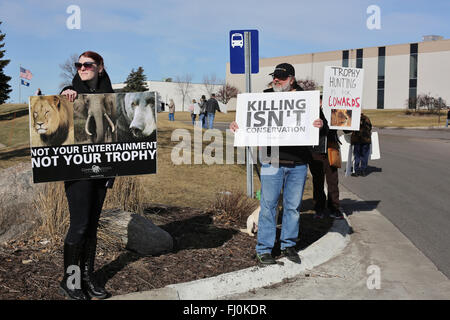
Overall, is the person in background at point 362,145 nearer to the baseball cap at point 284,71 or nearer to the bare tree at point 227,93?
the baseball cap at point 284,71

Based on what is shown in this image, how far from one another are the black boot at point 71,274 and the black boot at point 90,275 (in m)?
0.07

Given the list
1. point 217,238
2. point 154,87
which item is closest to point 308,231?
point 217,238

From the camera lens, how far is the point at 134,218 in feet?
18.3

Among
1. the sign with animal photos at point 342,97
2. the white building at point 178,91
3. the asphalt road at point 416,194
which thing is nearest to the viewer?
the asphalt road at point 416,194

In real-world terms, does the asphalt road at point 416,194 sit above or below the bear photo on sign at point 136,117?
below

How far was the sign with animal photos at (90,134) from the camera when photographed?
13.8 feet

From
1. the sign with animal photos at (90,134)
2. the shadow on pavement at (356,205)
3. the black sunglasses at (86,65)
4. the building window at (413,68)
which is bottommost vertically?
the shadow on pavement at (356,205)

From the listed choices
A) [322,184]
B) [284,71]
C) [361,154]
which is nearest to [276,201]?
[284,71]

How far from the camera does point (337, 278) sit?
5.00 metres

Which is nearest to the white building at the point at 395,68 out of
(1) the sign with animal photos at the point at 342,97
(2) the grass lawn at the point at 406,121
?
(2) the grass lawn at the point at 406,121

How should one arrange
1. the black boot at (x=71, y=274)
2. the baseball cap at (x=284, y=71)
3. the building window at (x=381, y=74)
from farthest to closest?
1. the building window at (x=381, y=74)
2. the baseball cap at (x=284, y=71)
3. the black boot at (x=71, y=274)

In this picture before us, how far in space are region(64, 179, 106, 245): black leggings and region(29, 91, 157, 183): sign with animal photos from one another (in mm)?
78

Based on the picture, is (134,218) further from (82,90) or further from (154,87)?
(154,87)

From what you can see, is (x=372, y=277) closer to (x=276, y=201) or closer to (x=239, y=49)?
(x=276, y=201)
